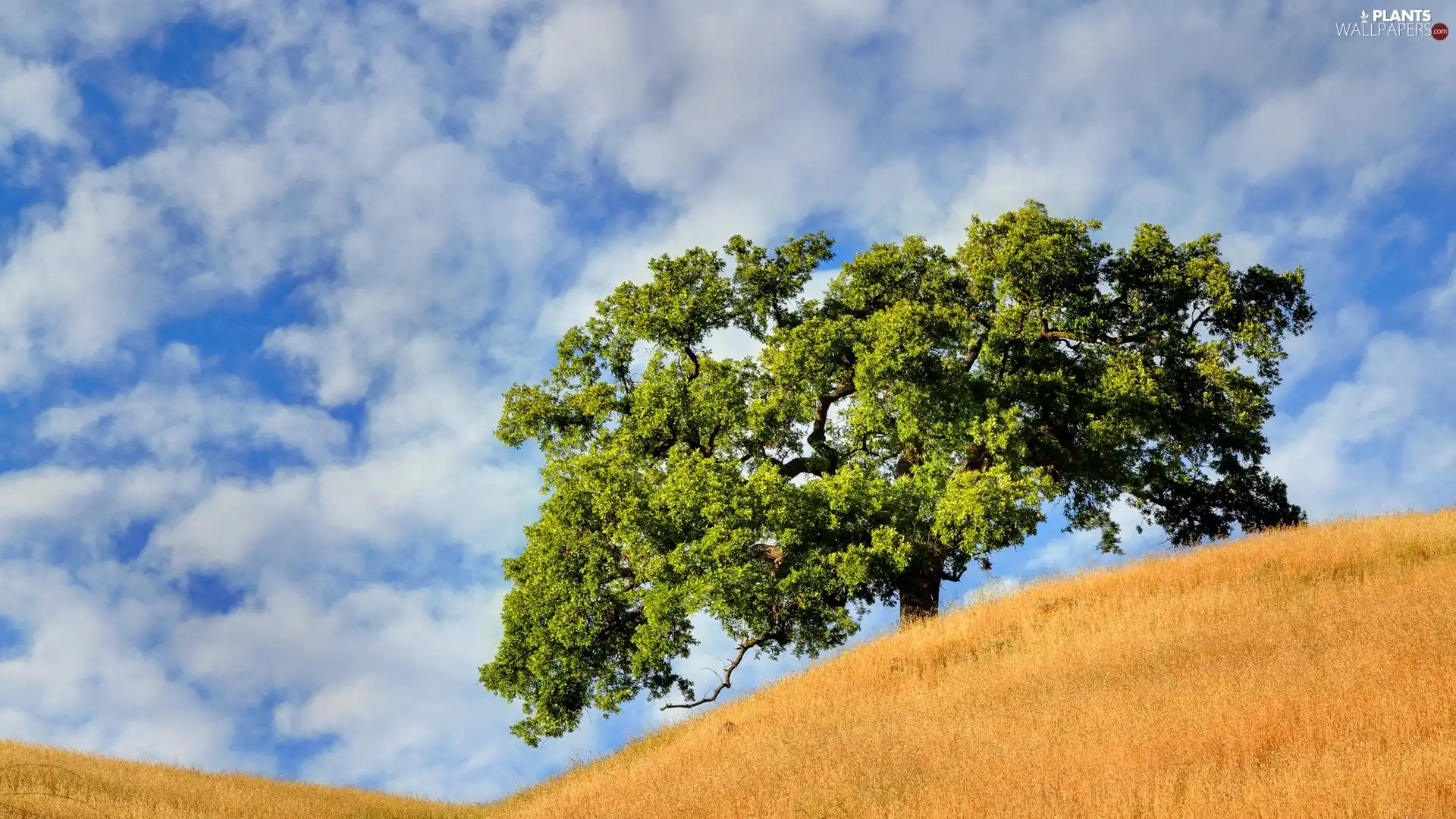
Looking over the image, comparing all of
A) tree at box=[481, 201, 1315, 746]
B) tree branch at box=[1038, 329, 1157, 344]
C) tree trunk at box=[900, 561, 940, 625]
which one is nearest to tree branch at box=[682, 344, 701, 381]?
tree at box=[481, 201, 1315, 746]

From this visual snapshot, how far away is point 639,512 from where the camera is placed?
80.2 feet

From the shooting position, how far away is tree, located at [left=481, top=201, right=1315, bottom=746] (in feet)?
78.7

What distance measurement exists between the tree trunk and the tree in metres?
0.07

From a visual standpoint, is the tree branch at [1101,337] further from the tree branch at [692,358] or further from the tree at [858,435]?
the tree branch at [692,358]

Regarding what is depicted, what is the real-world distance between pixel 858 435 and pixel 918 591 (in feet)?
14.1

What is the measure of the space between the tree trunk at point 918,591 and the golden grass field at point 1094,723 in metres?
3.88

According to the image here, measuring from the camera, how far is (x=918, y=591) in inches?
1017

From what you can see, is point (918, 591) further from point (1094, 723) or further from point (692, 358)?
point (1094, 723)

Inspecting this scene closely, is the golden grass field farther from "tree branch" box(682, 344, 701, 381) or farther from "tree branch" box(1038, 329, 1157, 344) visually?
"tree branch" box(682, 344, 701, 381)

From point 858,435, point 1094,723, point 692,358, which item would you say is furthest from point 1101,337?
point 1094,723

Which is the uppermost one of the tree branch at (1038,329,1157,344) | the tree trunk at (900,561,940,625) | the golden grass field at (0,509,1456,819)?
the tree branch at (1038,329,1157,344)

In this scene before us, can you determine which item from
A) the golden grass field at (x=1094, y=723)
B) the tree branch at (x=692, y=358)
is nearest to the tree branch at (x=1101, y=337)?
the golden grass field at (x=1094, y=723)

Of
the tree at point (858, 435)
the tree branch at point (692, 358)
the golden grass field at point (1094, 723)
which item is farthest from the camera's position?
the tree branch at point (692, 358)

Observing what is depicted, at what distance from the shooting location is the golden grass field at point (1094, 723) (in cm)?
1048
